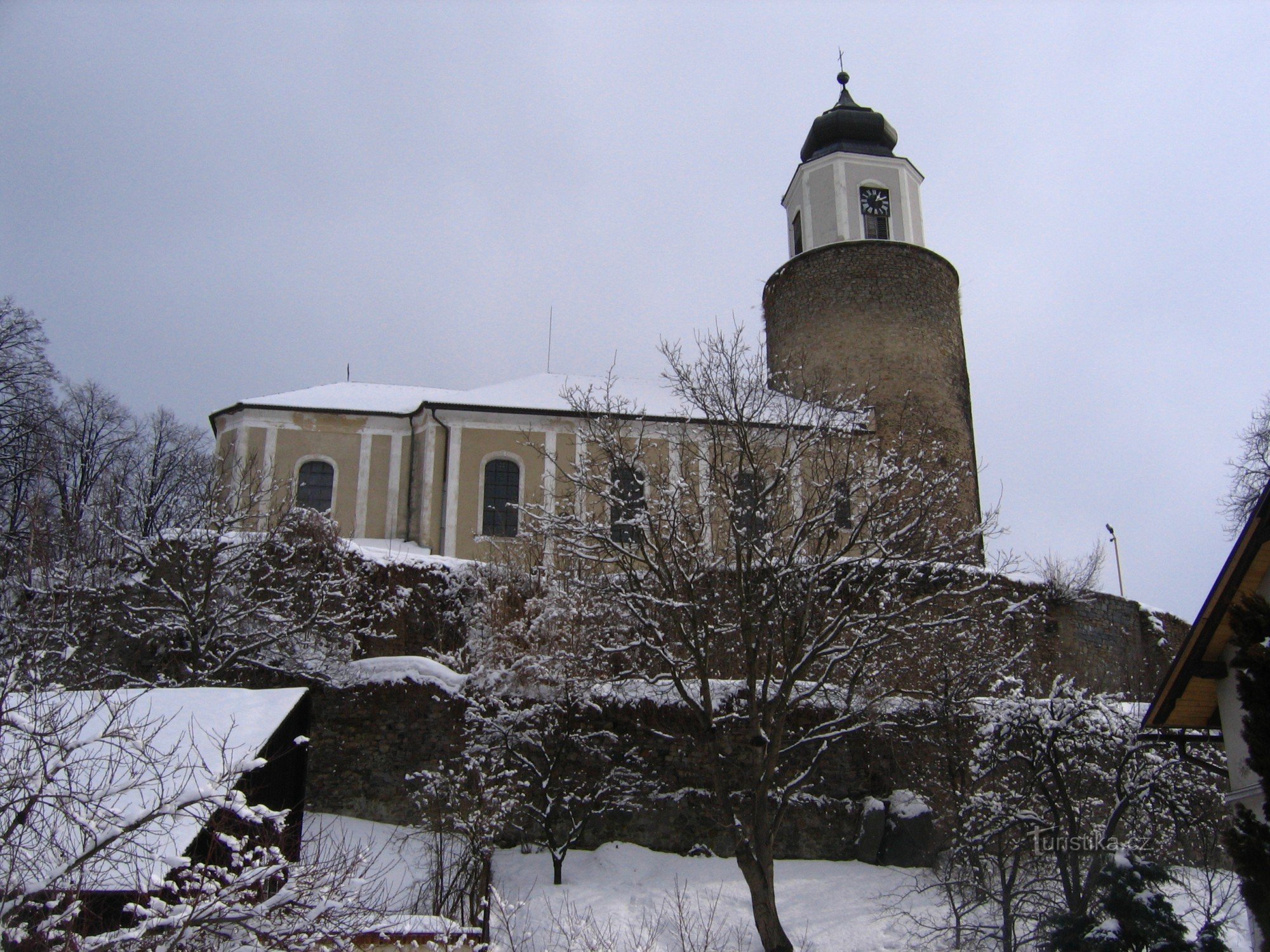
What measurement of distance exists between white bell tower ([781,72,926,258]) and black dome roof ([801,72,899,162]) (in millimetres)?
20

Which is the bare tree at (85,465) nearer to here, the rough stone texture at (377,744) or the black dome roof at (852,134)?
the rough stone texture at (377,744)

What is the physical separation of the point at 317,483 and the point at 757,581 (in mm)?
15514

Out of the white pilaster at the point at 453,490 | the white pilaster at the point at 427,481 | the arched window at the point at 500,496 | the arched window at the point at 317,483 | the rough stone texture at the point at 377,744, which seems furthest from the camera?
the arched window at the point at 317,483

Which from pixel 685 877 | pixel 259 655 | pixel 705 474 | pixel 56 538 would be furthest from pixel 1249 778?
pixel 56 538

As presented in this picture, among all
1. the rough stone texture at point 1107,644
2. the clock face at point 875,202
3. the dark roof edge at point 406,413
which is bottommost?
the rough stone texture at point 1107,644

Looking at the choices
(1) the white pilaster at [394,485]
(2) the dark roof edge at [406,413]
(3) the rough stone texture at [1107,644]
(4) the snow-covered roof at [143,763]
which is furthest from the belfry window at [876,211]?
(4) the snow-covered roof at [143,763]

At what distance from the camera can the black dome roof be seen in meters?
34.8

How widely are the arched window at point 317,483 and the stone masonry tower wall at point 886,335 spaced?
1226cm

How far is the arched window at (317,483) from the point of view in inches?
1062

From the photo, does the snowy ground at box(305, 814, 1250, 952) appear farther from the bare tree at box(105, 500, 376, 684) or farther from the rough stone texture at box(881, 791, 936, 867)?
the bare tree at box(105, 500, 376, 684)

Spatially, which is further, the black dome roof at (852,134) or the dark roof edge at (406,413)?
the black dome roof at (852,134)

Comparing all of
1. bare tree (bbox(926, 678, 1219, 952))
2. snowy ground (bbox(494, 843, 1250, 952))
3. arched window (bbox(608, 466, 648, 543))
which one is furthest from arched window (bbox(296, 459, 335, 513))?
bare tree (bbox(926, 678, 1219, 952))

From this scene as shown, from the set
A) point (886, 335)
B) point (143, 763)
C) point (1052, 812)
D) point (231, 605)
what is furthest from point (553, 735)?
point (886, 335)

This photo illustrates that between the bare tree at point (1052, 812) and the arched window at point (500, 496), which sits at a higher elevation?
the arched window at point (500, 496)
